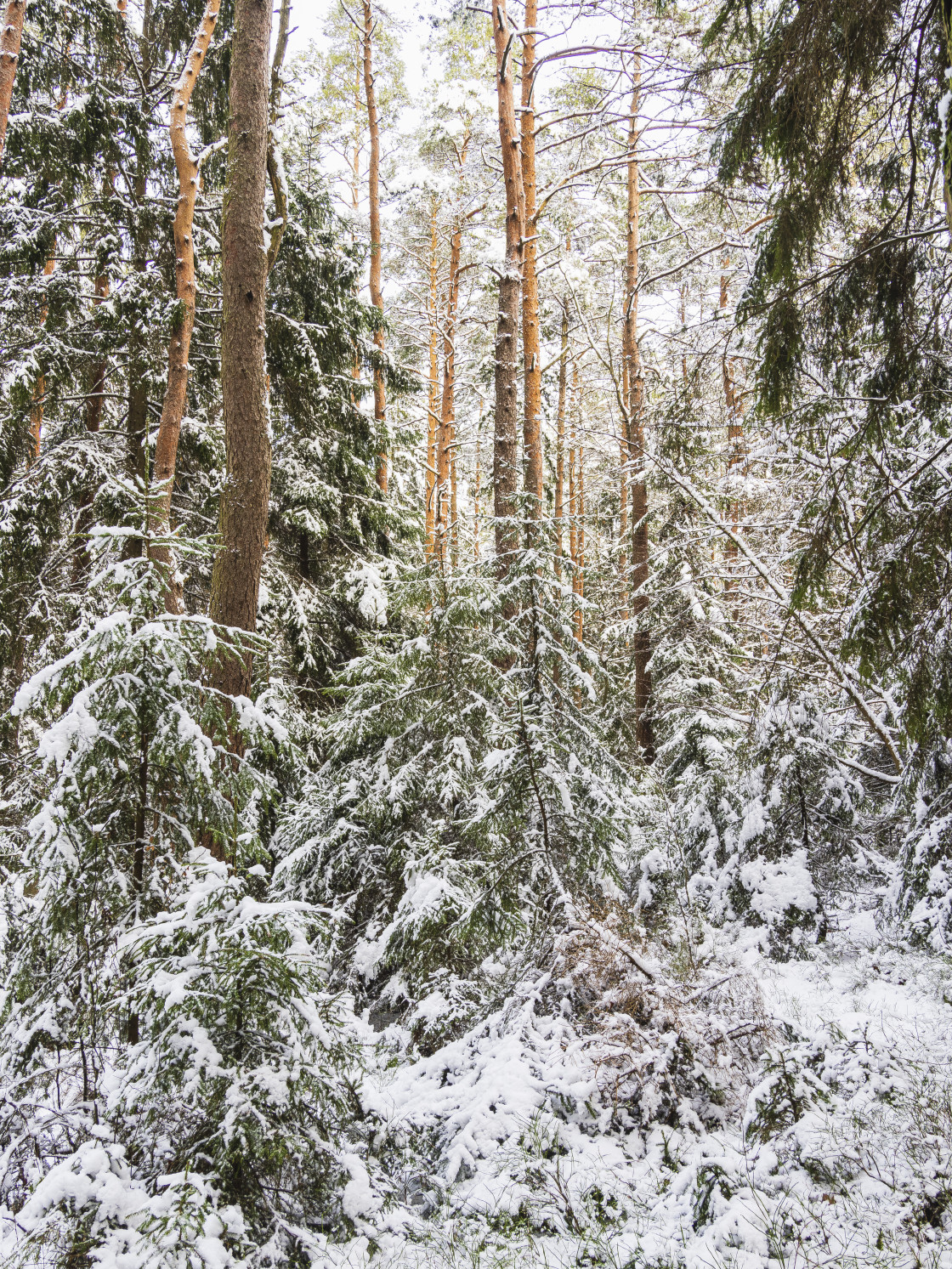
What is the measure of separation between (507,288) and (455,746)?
20.0 feet

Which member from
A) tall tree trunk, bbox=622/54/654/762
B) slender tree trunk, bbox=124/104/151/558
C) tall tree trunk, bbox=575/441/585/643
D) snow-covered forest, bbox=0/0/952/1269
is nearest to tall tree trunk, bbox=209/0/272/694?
snow-covered forest, bbox=0/0/952/1269

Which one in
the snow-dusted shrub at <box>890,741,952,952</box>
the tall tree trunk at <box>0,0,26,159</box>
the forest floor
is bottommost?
the forest floor

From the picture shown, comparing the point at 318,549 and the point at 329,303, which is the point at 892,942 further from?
the point at 329,303

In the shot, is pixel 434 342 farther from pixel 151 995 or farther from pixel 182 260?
pixel 151 995

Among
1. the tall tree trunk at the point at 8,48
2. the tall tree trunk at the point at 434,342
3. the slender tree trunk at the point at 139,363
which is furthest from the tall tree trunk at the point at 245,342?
the tall tree trunk at the point at 434,342

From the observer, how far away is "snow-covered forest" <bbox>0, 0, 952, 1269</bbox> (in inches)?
95.0

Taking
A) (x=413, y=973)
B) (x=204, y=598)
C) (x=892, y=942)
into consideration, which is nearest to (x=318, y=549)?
(x=204, y=598)

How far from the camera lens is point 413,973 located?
15.0ft

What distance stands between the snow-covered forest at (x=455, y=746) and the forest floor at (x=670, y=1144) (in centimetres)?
2

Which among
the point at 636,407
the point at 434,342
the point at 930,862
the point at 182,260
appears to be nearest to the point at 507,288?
the point at 636,407

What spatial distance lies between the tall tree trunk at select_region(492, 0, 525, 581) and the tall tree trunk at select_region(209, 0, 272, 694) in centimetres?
319

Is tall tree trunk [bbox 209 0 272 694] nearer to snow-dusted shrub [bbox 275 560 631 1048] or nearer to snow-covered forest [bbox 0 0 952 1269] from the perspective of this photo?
snow-covered forest [bbox 0 0 952 1269]

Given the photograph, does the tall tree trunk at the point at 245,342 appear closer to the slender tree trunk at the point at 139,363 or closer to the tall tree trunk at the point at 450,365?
the slender tree trunk at the point at 139,363

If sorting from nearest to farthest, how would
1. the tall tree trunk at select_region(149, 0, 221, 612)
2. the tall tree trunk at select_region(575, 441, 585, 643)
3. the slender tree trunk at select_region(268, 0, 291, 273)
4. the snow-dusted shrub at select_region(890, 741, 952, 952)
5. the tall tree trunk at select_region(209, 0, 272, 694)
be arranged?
the snow-dusted shrub at select_region(890, 741, 952, 952) < the tall tree trunk at select_region(209, 0, 272, 694) < the slender tree trunk at select_region(268, 0, 291, 273) < the tall tree trunk at select_region(149, 0, 221, 612) < the tall tree trunk at select_region(575, 441, 585, 643)
